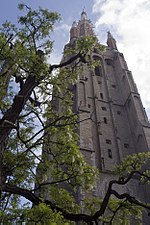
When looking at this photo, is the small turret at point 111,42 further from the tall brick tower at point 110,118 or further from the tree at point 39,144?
the tree at point 39,144

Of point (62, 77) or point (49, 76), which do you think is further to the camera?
point (62, 77)

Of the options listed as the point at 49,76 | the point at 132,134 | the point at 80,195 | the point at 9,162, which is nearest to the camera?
the point at 9,162

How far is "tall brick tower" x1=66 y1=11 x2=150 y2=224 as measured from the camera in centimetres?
2043

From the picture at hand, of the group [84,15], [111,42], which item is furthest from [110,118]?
[84,15]

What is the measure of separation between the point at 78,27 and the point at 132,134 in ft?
90.2

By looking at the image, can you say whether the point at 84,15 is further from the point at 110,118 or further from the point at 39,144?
the point at 39,144

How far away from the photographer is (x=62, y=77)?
390 inches

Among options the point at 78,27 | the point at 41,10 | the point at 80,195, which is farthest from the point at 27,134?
the point at 78,27

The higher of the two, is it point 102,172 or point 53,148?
point 102,172

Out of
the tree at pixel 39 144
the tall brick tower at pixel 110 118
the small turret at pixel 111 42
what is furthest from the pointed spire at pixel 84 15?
the tree at pixel 39 144

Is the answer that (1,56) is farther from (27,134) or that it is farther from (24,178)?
(24,178)

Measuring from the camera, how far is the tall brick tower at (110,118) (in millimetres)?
20427

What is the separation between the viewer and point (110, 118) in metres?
27.4

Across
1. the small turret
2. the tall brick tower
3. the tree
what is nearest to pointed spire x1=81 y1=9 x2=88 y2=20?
the small turret
